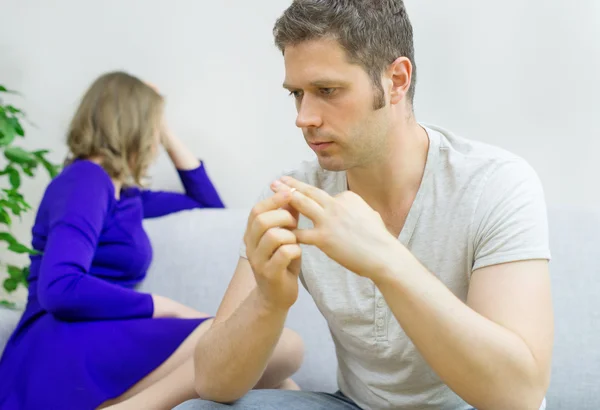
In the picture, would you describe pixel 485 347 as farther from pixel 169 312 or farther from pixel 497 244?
pixel 169 312

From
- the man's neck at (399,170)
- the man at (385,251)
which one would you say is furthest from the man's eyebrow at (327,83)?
the man's neck at (399,170)

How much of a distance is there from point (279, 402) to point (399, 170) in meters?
0.44

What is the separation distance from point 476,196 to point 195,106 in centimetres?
134

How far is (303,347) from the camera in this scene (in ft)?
6.03

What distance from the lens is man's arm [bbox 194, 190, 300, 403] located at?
110cm

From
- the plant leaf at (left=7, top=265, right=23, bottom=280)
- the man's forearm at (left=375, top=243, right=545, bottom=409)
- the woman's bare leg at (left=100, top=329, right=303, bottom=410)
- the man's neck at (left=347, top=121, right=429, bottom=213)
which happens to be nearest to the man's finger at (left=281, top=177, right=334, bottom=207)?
the man's forearm at (left=375, top=243, right=545, bottom=409)

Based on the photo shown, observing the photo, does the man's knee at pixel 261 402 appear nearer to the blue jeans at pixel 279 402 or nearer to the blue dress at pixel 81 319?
the blue jeans at pixel 279 402

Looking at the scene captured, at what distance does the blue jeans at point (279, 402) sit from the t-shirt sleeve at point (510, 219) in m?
0.36

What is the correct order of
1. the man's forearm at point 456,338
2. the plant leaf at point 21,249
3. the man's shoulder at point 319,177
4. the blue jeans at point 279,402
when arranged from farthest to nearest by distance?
the plant leaf at point 21,249
the man's shoulder at point 319,177
the blue jeans at point 279,402
the man's forearm at point 456,338

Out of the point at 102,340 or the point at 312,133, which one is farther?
the point at 102,340

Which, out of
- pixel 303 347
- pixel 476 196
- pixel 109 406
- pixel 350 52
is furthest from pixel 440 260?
pixel 109 406

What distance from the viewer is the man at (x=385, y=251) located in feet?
3.50

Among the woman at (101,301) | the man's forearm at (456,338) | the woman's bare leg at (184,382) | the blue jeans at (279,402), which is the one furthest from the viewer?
the woman at (101,301)

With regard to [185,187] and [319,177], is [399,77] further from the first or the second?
[185,187]
